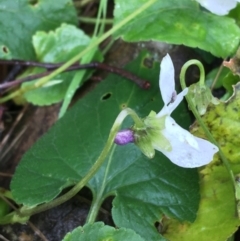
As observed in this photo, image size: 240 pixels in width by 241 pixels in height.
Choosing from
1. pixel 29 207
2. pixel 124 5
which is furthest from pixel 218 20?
pixel 29 207

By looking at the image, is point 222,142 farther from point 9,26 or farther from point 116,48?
point 9,26

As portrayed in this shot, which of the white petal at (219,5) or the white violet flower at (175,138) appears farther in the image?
the white petal at (219,5)

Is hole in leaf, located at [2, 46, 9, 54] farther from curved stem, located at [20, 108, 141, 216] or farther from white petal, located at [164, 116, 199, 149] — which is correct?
white petal, located at [164, 116, 199, 149]

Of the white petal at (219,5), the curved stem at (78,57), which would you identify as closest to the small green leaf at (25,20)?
the curved stem at (78,57)

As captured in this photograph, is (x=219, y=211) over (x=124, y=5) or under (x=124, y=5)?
under

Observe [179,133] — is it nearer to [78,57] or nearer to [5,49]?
[78,57]

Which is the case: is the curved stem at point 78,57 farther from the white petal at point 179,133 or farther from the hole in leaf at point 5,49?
the white petal at point 179,133

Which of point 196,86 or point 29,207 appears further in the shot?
point 29,207
